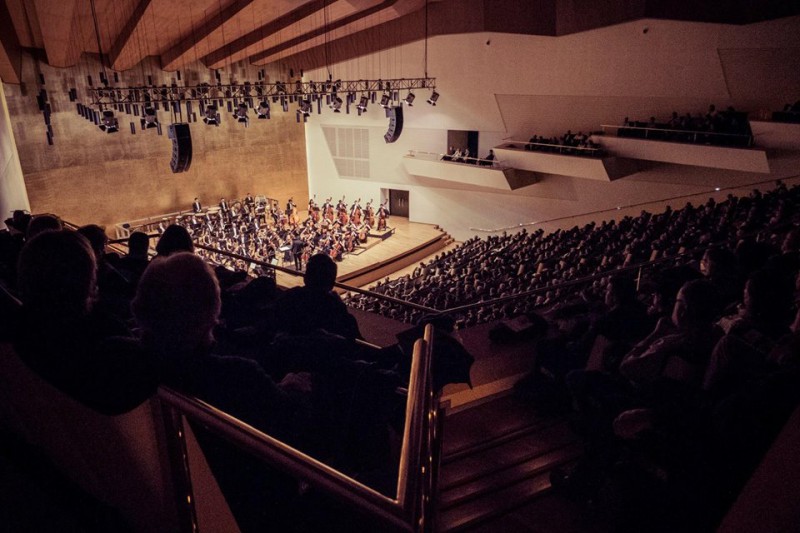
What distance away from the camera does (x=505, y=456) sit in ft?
8.80

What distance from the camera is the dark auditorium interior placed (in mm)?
1281

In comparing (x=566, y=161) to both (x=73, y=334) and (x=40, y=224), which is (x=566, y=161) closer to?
(x=40, y=224)

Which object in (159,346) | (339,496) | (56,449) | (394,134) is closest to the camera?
(339,496)

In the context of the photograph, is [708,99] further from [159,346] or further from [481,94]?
[159,346]

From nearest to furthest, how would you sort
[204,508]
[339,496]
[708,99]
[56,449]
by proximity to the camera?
1. [339,496]
2. [204,508]
3. [56,449]
4. [708,99]

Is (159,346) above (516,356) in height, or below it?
above

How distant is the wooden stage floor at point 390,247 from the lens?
13.1 metres

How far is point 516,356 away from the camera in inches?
139

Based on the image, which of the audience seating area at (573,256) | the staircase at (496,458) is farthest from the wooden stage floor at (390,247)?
the staircase at (496,458)

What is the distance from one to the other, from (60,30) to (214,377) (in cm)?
1132

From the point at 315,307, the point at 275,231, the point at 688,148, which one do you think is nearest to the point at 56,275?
the point at 315,307

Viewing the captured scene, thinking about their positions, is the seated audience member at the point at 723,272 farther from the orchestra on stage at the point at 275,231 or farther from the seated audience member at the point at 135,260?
the orchestra on stage at the point at 275,231

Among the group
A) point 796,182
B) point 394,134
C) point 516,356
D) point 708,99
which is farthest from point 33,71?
point 796,182

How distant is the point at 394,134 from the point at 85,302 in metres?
11.8
